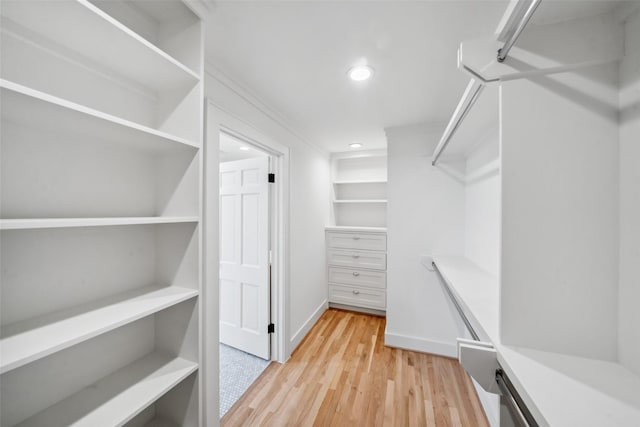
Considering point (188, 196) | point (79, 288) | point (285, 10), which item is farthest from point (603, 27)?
point (79, 288)

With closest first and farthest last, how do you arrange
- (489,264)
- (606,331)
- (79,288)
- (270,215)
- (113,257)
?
(606,331), (79,288), (113,257), (489,264), (270,215)

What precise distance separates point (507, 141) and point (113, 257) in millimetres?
1467

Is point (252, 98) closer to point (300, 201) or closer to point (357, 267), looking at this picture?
point (300, 201)

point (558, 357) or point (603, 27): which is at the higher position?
point (603, 27)

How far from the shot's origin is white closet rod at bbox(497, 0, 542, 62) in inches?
20.6

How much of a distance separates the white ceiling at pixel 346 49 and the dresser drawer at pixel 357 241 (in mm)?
1697

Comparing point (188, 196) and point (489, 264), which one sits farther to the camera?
point (489, 264)

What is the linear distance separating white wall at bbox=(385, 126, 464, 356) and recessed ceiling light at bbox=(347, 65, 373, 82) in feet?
3.73

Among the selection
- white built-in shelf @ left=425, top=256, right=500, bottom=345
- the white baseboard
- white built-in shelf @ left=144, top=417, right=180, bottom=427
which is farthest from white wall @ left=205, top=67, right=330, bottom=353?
the white baseboard

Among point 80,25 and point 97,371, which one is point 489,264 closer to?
point 97,371

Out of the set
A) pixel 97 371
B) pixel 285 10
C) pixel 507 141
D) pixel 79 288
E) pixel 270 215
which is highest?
pixel 285 10

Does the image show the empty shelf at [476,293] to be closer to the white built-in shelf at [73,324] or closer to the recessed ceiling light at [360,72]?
the white built-in shelf at [73,324]

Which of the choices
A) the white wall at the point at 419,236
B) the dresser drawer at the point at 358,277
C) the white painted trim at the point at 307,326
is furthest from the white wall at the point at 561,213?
the dresser drawer at the point at 358,277

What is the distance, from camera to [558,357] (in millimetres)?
633
